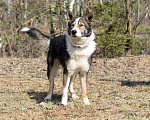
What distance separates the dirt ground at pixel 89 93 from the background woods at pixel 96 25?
1229 mm

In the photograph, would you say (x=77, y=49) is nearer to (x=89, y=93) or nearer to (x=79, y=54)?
(x=79, y=54)

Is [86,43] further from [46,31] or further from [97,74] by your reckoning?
[46,31]

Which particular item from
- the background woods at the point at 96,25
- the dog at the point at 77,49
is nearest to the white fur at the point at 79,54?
the dog at the point at 77,49

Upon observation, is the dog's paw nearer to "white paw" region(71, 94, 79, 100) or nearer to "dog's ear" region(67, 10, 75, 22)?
"white paw" region(71, 94, 79, 100)

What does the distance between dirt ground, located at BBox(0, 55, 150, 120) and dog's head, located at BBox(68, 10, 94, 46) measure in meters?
1.29

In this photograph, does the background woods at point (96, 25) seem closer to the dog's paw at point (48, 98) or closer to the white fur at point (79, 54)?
the dog's paw at point (48, 98)

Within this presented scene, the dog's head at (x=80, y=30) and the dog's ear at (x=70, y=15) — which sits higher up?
the dog's ear at (x=70, y=15)

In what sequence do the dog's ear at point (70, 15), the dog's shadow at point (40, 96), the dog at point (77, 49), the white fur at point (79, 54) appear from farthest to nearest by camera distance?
1. the dog's shadow at point (40, 96)
2. the dog's ear at point (70, 15)
3. the white fur at point (79, 54)
4. the dog at point (77, 49)

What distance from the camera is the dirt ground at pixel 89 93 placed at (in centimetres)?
529

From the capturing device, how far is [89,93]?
24.6 feet

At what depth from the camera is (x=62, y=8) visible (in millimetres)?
14195

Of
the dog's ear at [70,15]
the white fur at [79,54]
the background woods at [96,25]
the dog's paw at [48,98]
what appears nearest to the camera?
the white fur at [79,54]

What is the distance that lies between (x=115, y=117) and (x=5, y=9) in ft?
42.0

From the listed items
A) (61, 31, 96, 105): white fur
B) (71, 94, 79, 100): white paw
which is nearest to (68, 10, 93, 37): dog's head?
(61, 31, 96, 105): white fur
